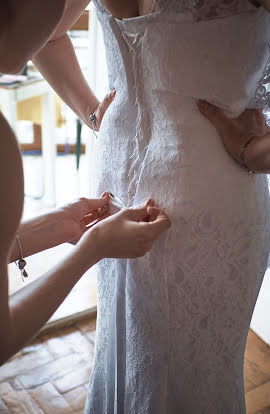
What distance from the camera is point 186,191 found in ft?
2.98

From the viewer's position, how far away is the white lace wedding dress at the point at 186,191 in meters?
0.86

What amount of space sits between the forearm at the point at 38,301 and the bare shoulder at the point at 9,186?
5.0 inches

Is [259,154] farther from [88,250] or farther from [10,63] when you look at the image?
[10,63]

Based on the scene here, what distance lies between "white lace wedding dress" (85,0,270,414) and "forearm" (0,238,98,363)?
0.65 ft

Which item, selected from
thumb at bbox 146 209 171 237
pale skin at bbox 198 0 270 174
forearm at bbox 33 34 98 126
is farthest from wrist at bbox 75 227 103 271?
forearm at bbox 33 34 98 126

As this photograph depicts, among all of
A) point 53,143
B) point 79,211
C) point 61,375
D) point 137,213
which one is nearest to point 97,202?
point 79,211

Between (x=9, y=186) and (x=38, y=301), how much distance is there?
219mm

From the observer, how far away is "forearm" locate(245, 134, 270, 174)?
0.87 metres

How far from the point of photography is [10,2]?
0.62m

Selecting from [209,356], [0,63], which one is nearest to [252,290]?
[209,356]

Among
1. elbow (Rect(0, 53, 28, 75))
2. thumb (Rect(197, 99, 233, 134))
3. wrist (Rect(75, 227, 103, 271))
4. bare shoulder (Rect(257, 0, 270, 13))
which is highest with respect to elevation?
bare shoulder (Rect(257, 0, 270, 13))

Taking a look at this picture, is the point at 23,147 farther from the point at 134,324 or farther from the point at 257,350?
the point at 134,324

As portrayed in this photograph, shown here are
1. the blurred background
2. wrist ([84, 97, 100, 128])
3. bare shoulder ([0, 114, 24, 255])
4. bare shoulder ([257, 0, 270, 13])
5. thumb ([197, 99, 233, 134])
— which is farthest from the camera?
the blurred background

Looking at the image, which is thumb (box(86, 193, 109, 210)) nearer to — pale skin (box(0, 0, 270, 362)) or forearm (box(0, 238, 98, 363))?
pale skin (box(0, 0, 270, 362))
